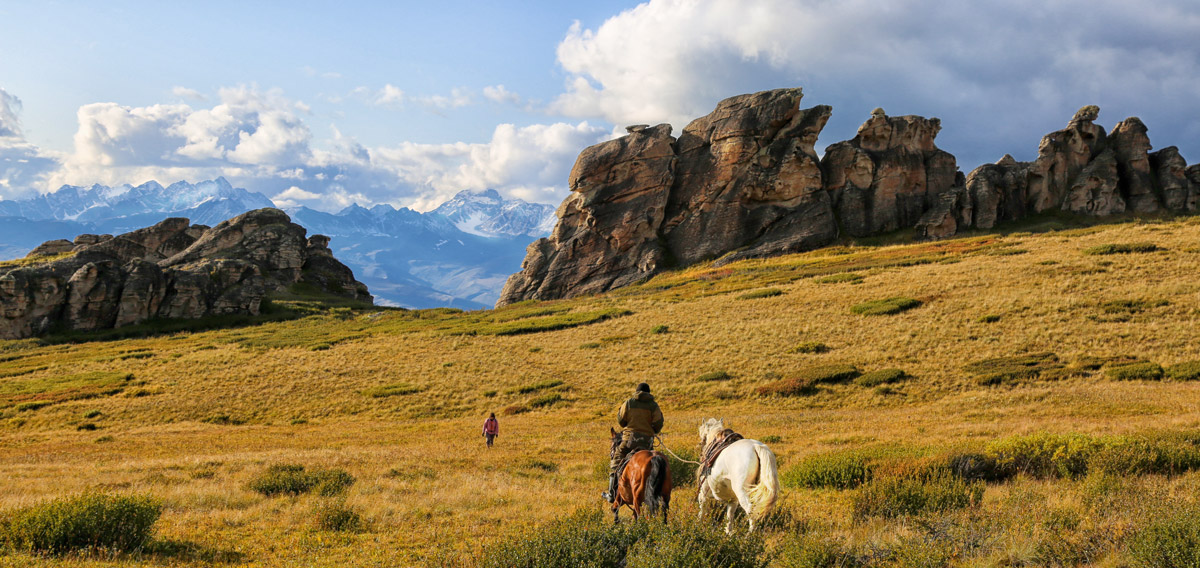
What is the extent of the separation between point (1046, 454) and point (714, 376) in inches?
818

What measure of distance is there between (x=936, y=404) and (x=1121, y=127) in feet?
295

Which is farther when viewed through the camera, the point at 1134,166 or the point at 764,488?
the point at 1134,166

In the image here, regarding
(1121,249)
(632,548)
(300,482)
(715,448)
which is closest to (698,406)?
(300,482)

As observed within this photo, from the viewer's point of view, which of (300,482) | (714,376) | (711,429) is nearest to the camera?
(711,429)

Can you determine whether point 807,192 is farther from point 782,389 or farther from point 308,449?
point 308,449

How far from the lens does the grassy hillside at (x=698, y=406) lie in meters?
9.60

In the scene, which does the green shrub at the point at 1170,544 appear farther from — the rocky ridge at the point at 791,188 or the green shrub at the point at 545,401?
the rocky ridge at the point at 791,188

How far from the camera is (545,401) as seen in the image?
109 feet

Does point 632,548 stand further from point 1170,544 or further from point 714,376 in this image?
point 714,376

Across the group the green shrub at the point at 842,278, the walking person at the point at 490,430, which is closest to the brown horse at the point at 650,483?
the walking person at the point at 490,430

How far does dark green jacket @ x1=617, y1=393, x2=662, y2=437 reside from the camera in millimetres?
11219

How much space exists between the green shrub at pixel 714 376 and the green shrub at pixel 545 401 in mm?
7681

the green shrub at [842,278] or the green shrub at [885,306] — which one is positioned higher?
the green shrub at [842,278]

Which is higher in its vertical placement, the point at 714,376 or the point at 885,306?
the point at 885,306
